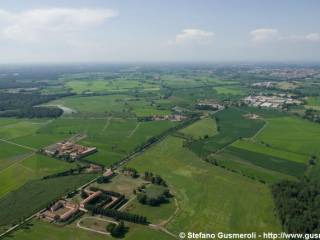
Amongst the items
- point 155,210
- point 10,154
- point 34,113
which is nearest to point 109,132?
point 10,154

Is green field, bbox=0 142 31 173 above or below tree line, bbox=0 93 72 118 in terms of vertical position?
below

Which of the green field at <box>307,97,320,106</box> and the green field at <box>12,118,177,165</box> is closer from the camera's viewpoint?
the green field at <box>12,118,177,165</box>

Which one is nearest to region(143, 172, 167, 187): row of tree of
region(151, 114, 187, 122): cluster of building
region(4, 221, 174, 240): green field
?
region(4, 221, 174, 240): green field

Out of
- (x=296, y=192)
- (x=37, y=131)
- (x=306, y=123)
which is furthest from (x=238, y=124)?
(x=37, y=131)

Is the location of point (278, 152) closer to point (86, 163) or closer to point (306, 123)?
point (306, 123)

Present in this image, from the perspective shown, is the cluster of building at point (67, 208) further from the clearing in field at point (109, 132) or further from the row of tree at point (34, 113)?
the row of tree at point (34, 113)

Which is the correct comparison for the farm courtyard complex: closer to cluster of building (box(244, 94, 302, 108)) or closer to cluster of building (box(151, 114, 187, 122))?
cluster of building (box(151, 114, 187, 122))

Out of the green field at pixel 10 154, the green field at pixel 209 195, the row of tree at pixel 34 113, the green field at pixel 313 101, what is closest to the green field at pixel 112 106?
the row of tree at pixel 34 113
